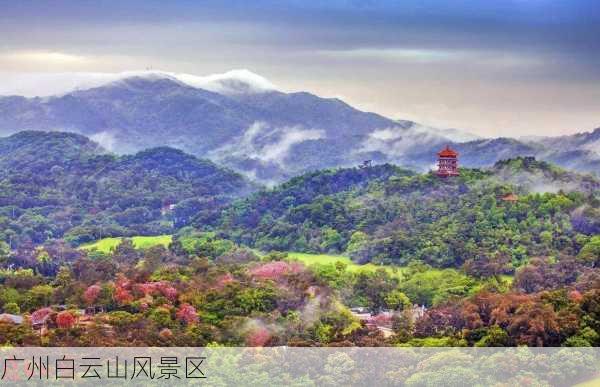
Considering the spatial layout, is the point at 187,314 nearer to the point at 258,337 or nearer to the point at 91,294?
the point at 258,337

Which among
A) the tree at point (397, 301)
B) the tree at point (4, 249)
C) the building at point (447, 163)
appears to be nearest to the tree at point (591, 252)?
the tree at point (397, 301)

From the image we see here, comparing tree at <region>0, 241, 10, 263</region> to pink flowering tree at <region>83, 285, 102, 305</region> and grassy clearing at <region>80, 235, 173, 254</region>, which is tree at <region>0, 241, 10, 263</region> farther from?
pink flowering tree at <region>83, 285, 102, 305</region>

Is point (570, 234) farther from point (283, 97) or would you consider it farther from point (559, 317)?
point (283, 97)

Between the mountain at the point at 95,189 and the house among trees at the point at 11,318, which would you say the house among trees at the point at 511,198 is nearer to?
the mountain at the point at 95,189

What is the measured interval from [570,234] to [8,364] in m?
8.84

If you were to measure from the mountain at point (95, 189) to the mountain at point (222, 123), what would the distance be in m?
12.9

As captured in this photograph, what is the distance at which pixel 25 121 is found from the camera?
1960 inches

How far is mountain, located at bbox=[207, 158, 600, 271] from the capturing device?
15.3m

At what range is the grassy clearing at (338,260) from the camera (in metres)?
14.7

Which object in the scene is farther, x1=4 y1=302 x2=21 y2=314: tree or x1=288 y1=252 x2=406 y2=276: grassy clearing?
x1=288 y1=252 x2=406 y2=276: grassy clearing

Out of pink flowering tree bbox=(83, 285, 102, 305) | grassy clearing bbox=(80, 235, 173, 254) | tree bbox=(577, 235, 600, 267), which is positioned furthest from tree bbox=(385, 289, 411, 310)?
grassy clearing bbox=(80, 235, 173, 254)

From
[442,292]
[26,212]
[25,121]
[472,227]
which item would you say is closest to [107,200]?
[26,212]

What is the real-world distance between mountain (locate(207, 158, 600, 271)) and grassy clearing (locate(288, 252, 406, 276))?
178mm

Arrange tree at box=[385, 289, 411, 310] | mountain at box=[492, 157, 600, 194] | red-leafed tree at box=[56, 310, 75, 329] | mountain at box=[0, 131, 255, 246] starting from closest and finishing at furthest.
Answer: red-leafed tree at box=[56, 310, 75, 329] < tree at box=[385, 289, 411, 310] < mountain at box=[492, 157, 600, 194] < mountain at box=[0, 131, 255, 246]
